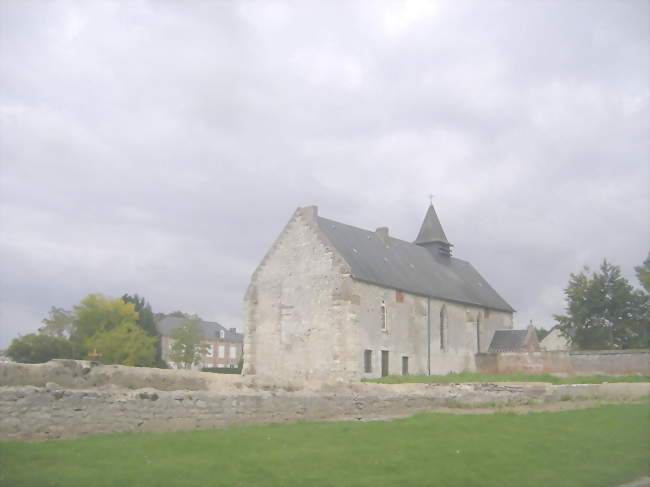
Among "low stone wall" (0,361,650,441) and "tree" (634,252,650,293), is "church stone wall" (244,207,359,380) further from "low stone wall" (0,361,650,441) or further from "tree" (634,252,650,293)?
"tree" (634,252,650,293)

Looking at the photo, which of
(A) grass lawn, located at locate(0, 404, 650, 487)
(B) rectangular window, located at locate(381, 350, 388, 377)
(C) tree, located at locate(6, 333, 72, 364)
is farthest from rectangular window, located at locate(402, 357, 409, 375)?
(C) tree, located at locate(6, 333, 72, 364)

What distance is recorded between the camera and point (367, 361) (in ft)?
105

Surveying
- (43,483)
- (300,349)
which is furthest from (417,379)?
(43,483)

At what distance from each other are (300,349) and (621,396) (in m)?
15.3

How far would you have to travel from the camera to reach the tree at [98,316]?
48.2 meters

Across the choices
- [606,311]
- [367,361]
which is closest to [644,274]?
[606,311]

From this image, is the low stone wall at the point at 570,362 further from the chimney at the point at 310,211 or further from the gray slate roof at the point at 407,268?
the chimney at the point at 310,211

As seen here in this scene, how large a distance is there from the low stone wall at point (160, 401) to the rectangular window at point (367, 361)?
11.5 metres

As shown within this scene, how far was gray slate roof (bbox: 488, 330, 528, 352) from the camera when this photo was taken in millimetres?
43125

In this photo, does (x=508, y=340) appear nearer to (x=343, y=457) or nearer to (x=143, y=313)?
(x=143, y=313)

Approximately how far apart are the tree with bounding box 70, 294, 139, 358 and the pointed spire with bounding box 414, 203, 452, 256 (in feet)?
73.7

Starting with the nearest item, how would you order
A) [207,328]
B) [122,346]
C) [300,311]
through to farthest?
[300,311] < [122,346] < [207,328]

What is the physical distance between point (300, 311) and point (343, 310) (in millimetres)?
2856

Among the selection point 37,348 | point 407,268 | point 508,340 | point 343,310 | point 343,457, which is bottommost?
point 343,457
